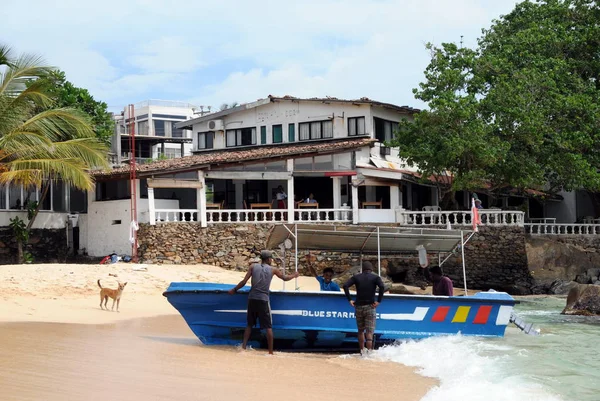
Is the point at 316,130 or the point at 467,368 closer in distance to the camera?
the point at 467,368

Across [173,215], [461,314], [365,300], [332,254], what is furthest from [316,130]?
[365,300]

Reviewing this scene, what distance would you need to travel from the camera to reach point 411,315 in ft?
42.2

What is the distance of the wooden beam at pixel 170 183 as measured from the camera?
25.9 meters

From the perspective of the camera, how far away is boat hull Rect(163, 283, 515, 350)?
1252 cm

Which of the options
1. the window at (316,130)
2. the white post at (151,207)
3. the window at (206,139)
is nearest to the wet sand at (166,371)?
the white post at (151,207)

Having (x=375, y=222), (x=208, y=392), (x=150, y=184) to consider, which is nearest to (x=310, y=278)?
(x=375, y=222)

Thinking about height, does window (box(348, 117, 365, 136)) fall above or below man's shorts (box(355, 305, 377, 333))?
above

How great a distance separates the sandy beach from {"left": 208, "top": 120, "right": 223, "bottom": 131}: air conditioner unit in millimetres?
18511

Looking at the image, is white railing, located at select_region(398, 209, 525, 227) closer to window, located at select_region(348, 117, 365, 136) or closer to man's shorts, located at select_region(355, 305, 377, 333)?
window, located at select_region(348, 117, 365, 136)

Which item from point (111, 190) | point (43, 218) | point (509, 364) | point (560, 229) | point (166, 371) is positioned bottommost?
point (509, 364)

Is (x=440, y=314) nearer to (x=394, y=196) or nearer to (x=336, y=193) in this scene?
(x=336, y=193)

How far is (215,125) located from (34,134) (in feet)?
43.5

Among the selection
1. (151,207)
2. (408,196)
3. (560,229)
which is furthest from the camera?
(560,229)


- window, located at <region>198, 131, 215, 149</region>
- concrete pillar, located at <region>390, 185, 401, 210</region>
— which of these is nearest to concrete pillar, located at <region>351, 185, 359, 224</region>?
concrete pillar, located at <region>390, 185, 401, 210</region>
